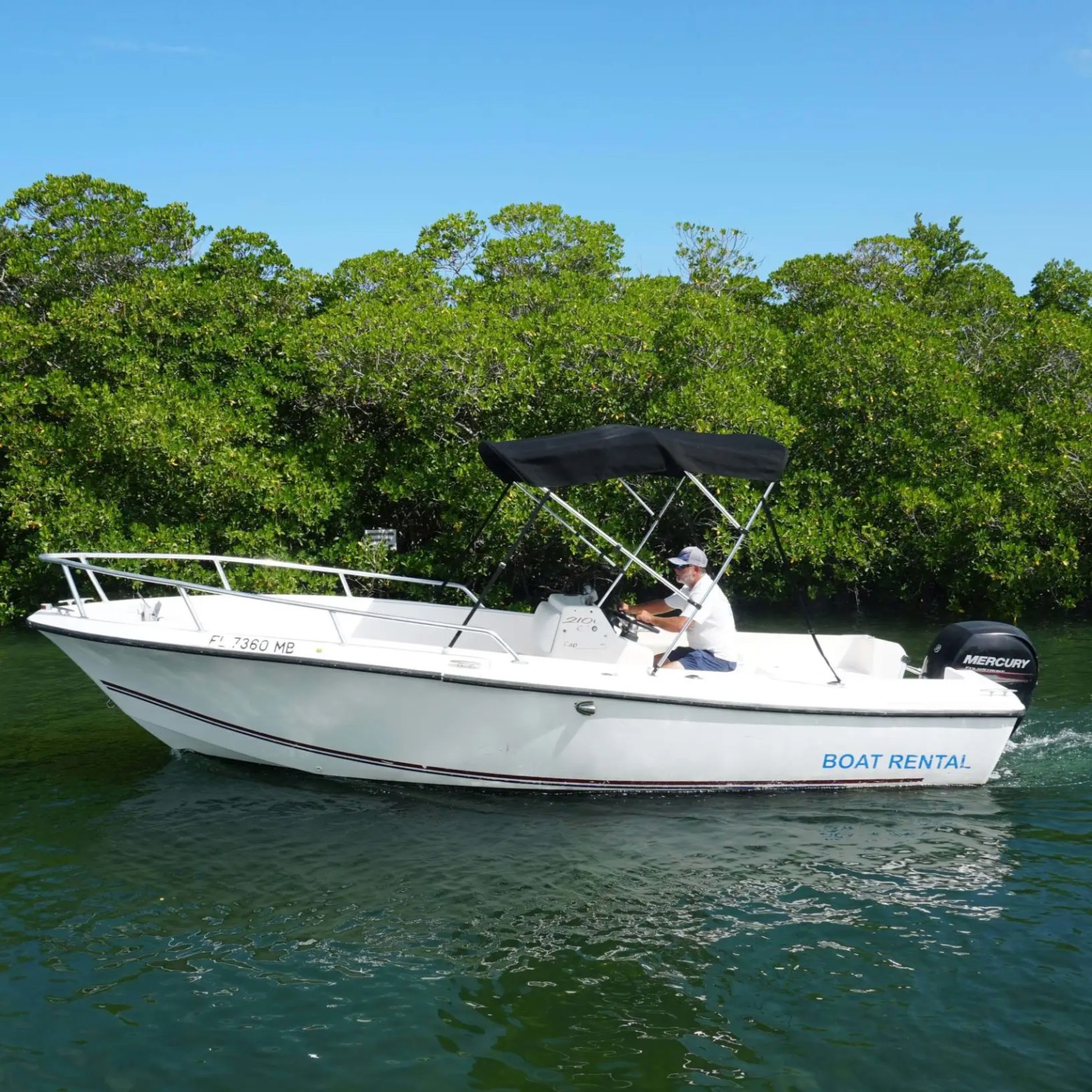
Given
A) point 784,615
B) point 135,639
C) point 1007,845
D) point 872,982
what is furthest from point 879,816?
point 784,615

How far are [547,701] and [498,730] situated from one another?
17.0 inches

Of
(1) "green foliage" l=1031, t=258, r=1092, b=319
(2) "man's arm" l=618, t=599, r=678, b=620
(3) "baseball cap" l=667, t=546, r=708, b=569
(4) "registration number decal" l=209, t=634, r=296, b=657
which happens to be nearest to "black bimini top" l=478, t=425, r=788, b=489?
(3) "baseball cap" l=667, t=546, r=708, b=569

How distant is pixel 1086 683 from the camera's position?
1145cm

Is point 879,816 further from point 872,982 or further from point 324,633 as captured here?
point 324,633

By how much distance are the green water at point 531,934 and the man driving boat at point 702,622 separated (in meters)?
1.04

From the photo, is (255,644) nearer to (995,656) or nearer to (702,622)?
(702,622)

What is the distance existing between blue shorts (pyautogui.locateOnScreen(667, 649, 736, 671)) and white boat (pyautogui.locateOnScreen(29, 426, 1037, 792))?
0.51 ft

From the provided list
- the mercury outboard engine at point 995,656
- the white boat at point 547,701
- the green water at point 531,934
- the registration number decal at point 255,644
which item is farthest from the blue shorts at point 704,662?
the registration number decal at point 255,644

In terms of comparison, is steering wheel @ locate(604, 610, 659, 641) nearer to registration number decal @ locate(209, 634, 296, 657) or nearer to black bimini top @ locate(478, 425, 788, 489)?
black bimini top @ locate(478, 425, 788, 489)

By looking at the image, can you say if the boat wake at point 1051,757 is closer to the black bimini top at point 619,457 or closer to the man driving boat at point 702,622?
the man driving boat at point 702,622

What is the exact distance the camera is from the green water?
466cm

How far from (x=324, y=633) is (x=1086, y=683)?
8.26m

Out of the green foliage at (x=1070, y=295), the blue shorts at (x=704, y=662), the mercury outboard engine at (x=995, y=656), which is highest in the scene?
the green foliage at (x=1070, y=295)

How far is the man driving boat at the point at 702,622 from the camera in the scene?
806 cm
